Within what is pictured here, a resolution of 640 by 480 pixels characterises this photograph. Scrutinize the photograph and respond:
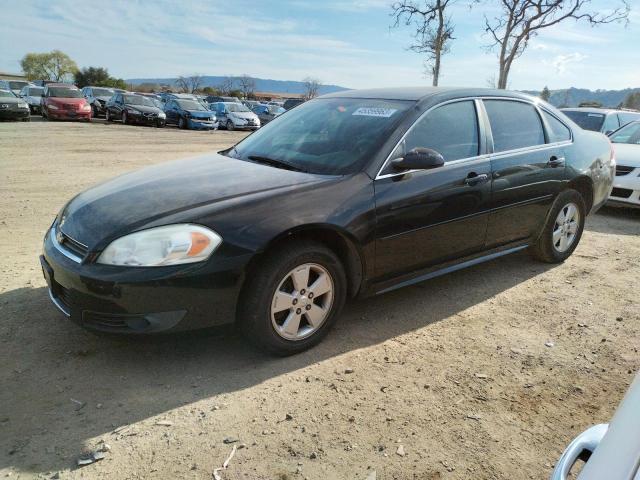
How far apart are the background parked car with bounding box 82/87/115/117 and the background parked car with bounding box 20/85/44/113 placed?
225 cm

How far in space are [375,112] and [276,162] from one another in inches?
32.5

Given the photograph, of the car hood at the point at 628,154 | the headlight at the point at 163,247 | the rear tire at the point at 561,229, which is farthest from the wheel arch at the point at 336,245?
the car hood at the point at 628,154

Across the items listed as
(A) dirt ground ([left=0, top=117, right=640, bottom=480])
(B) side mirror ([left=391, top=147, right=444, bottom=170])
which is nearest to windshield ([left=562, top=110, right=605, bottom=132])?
(A) dirt ground ([left=0, top=117, right=640, bottom=480])

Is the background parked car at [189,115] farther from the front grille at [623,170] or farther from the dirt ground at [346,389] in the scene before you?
the dirt ground at [346,389]

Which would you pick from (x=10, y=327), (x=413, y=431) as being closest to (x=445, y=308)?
(x=413, y=431)

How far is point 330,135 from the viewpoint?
144 inches

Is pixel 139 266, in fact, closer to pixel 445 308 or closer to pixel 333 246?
pixel 333 246

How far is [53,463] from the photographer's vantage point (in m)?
2.17

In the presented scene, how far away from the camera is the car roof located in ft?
12.5

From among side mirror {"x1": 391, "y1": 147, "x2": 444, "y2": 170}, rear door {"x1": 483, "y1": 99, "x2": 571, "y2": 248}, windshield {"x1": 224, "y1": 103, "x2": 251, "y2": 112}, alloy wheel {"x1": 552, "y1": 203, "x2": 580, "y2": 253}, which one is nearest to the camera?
side mirror {"x1": 391, "y1": 147, "x2": 444, "y2": 170}

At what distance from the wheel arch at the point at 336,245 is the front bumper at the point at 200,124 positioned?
2250 centimetres

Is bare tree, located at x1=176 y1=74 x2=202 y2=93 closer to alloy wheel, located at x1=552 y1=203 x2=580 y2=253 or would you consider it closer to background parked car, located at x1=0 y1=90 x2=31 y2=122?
background parked car, located at x1=0 y1=90 x2=31 y2=122

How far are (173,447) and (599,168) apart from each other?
4714mm

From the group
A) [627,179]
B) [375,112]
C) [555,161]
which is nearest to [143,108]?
[627,179]
